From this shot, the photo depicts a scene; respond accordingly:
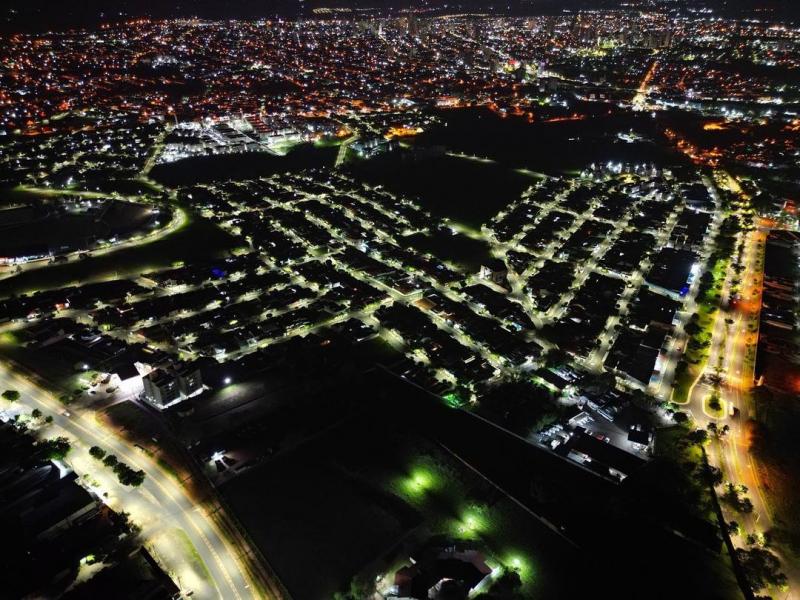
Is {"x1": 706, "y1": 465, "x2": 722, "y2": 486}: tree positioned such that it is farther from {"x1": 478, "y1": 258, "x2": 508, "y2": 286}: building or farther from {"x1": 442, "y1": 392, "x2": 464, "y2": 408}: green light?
{"x1": 478, "y1": 258, "x2": 508, "y2": 286}: building

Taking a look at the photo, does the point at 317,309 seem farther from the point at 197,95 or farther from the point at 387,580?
the point at 197,95

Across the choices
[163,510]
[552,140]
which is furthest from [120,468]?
[552,140]

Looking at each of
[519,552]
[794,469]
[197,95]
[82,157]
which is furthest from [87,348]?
[197,95]

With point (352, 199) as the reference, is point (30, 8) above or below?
above

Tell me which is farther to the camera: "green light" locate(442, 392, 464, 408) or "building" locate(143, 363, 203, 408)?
"green light" locate(442, 392, 464, 408)

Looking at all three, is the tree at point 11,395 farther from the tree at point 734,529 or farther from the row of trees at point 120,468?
the tree at point 734,529

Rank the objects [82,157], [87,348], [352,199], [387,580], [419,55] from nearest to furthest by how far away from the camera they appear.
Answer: [387,580] < [87,348] < [352,199] < [82,157] < [419,55]

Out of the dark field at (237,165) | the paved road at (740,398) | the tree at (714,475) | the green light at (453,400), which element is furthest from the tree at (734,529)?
the dark field at (237,165)

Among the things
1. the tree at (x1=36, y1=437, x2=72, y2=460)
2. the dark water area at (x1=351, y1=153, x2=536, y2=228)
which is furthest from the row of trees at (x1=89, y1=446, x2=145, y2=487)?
the dark water area at (x1=351, y1=153, x2=536, y2=228)

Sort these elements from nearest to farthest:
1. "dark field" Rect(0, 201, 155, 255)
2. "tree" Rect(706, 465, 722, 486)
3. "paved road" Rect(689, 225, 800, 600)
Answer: "paved road" Rect(689, 225, 800, 600) → "tree" Rect(706, 465, 722, 486) → "dark field" Rect(0, 201, 155, 255)
